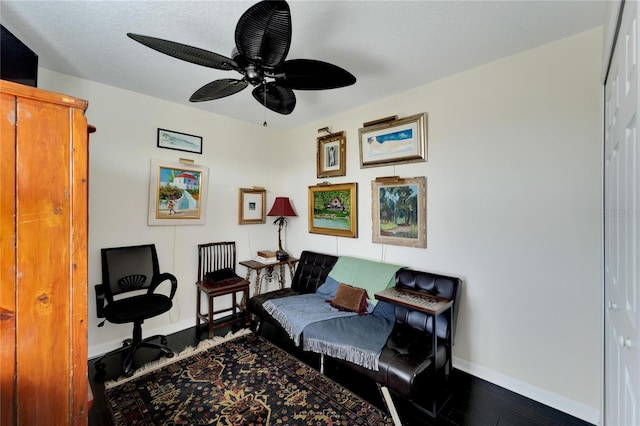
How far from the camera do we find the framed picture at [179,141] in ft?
9.56

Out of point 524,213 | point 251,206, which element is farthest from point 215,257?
point 524,213

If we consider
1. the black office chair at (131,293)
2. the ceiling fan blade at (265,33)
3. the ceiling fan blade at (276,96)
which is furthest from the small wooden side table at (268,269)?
the ceiling fan blade at (265,33)

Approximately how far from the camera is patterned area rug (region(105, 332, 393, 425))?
1748mm

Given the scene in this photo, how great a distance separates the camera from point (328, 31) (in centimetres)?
179

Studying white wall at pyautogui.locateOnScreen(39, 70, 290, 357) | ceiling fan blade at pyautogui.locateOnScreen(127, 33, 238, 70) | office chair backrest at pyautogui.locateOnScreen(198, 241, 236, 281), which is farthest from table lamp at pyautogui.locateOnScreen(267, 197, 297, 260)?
ceiling fan blade at pyautogui.locateOnScreen(127, 33, 238, 70)

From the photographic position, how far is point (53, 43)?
194 cm

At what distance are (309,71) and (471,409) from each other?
253 centimetres

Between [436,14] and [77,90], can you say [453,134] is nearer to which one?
[436,14]

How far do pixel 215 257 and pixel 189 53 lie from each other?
240cm

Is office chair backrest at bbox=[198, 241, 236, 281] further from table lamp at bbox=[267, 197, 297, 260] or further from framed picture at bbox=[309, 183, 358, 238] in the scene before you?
framed picture at bbox=[309, 183, 358, 238]

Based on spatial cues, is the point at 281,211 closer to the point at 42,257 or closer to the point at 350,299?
the point at 350,299

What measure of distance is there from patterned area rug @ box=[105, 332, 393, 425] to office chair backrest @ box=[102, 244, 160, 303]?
0.80m

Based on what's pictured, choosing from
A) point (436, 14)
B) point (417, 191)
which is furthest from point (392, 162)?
point (436, 14)

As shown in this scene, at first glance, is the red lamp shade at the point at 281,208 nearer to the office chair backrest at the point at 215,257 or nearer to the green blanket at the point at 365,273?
the office chair backrest at the point at 215,257
